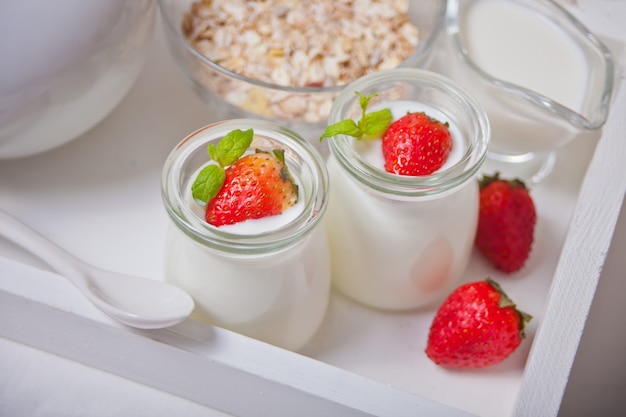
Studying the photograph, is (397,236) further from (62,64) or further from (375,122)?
(62,64)

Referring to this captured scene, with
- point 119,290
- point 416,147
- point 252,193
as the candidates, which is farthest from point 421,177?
point 119,290

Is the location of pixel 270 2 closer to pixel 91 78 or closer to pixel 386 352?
pixel 91 78

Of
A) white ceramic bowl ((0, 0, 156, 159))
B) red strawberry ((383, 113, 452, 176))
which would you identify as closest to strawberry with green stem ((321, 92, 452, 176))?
red strawberry ((383, 113, 452, 176))

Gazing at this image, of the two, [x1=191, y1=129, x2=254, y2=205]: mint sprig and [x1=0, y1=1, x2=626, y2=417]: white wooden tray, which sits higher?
[x1=191, y1=129, x2=254, y2=205]: mint sprig

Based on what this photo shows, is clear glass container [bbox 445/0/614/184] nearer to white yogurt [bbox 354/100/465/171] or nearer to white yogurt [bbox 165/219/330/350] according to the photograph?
white yogurt [bbox 354/100/465/171]

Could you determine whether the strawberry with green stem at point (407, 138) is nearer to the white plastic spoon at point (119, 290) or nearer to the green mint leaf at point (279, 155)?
the green mint leaf at point (279, 155)

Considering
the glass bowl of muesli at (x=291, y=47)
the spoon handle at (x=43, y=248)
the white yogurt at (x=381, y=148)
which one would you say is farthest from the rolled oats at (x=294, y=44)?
the spoon handle at (x=43, y=248)
